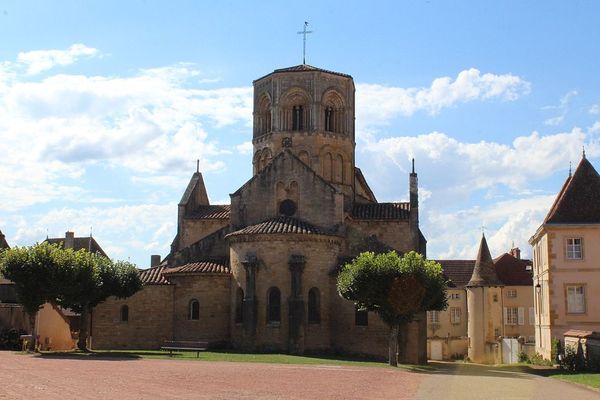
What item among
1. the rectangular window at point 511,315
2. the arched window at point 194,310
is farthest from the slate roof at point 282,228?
the rectangular window at point 511,315

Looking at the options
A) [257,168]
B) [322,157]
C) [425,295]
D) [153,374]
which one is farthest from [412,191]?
[153,374]

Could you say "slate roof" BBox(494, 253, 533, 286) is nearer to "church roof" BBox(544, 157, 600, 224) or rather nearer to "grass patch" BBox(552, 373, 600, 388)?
"church roof" BBox(544, 157, 600, 224)

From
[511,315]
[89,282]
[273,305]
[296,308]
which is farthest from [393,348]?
[511,315]

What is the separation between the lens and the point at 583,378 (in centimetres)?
3008

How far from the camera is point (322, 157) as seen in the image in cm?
5591

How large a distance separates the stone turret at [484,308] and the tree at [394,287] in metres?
27.7

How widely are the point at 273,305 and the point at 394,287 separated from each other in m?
10.4

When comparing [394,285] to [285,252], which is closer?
[394,285]

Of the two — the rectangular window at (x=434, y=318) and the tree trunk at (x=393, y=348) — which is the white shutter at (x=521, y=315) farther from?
the tree trunk at (x=393, y=348)

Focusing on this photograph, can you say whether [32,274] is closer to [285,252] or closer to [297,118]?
[285,252]

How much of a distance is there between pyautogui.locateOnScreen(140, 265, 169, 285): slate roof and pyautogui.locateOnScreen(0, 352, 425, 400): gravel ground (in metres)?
15.4

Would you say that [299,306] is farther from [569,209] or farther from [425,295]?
[569,209]

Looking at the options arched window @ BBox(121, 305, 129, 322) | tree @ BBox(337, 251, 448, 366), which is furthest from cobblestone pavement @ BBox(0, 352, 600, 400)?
arched window @ BBox(121, 305, 129, 322)

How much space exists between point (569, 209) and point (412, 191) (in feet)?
48.0
